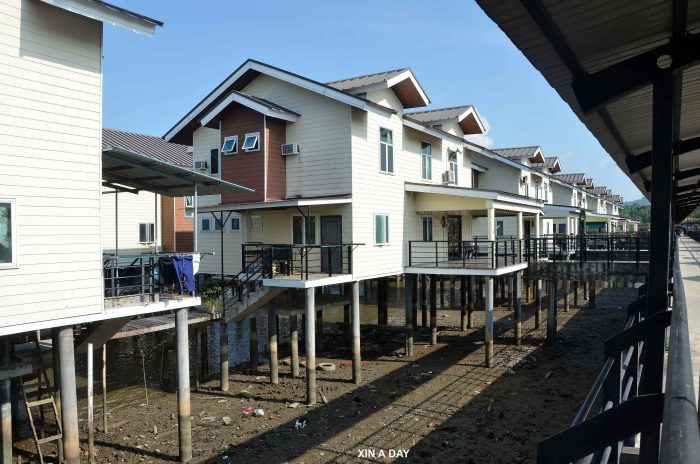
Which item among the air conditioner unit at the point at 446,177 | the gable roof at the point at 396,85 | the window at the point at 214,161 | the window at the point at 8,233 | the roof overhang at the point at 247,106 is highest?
the gable roof at the point at 396,85

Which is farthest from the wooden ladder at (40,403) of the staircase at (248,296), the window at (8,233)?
the staircase at (248,296)

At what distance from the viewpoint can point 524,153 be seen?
36.3m

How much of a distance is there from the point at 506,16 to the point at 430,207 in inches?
668

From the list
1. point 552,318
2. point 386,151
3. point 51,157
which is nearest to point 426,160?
point 386,151

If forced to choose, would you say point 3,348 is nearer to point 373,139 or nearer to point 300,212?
point 300,212

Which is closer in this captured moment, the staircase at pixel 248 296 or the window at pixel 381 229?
the staircase at pixel 248 296

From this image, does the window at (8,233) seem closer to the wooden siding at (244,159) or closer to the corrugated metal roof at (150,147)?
the wooden siding at (244,159)

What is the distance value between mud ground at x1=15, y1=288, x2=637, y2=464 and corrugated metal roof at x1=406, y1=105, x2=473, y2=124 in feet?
35.5

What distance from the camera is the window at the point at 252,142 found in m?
18.1

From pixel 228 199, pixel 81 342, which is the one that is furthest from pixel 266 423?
pixel 228 199

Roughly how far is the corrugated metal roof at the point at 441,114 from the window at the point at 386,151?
538 cm

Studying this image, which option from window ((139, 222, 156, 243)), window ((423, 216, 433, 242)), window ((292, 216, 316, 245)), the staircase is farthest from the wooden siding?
window ((139, 222, 156, 243))

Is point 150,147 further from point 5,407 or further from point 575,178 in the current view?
point 575,178

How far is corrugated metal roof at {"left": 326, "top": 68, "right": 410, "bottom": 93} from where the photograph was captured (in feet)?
61.3
